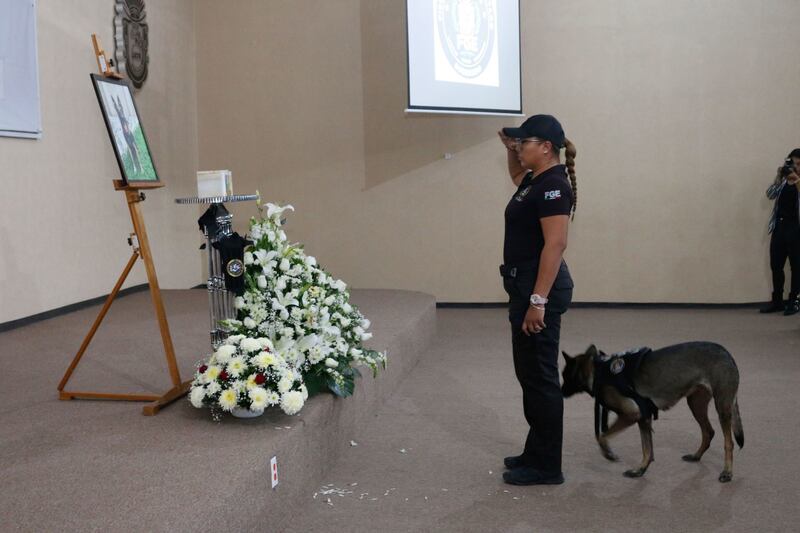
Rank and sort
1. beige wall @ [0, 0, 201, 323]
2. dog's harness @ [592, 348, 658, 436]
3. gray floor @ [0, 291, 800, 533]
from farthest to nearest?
1. beige wall @ [0, 0, 201, 323]
2. dog's harness @ [592, 348, 658, 436]
3. gray floor @ [0, 291, 800, 533]

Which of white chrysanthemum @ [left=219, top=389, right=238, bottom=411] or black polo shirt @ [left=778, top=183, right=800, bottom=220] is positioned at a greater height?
black polo shirt @ [left=778, top=183, right=800, bottom=220]

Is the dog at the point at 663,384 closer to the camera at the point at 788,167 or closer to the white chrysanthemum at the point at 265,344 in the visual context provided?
the white chrysanthemum at the point at 265,344

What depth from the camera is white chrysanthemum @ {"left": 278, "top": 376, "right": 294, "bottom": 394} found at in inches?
111

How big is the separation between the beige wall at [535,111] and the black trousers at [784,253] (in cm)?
25

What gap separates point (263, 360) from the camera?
2.83m

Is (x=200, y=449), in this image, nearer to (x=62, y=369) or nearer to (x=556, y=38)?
(x=62, y=369)

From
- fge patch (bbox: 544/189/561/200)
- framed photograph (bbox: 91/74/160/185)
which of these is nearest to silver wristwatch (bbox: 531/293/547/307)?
fge patch (bbox: 544/189/561/200)

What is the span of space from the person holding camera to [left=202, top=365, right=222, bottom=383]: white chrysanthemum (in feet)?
18.3

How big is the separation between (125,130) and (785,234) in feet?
18.5

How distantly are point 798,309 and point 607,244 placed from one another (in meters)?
1.65

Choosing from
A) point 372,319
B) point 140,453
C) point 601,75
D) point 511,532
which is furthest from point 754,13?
point 140,453

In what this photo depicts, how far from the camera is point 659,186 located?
7.41 meters

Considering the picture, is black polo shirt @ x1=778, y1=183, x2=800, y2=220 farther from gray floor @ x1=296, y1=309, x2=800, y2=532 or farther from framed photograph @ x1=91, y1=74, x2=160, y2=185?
framed photograph @ x1=91, y1=74, x2=160, y2=185

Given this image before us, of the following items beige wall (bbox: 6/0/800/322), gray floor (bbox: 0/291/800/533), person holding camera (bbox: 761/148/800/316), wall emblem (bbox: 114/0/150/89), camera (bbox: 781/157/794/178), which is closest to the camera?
gray floor (bbox: 0/291/800/533)
